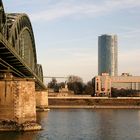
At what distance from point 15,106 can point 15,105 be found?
0.43 ft

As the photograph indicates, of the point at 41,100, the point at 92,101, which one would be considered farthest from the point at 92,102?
the point at 41,100

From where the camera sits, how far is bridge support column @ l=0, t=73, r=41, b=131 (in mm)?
47781

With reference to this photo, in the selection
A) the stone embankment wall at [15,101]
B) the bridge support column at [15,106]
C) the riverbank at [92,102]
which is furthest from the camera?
the riverbank at [92,102]

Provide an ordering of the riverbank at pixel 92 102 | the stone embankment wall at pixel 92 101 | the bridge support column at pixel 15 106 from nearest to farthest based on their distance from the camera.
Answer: the bridge support column at pixel 15 106 < the riverbank at pixel 92 102 < the stone embankment wall at pixel 92 101

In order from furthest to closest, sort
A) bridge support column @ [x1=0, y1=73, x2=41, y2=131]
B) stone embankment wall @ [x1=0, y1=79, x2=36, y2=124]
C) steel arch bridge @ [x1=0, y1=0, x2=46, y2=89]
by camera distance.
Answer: stone embankment wall @ [x1=0, y1=79, x2=36, y2=124] → bridge support column @ [x1=0, y1=73, x2=41, y2=131] → steel arch bridge @ [x1=0, y1=0, x2=46, y2=89]

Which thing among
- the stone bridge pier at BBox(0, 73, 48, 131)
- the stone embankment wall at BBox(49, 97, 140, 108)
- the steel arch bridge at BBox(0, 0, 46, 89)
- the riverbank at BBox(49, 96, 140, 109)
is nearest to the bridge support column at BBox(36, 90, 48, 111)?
the riverbank at BBox(49, 96, 140, 109)

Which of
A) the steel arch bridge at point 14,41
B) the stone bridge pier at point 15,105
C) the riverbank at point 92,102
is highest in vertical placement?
the steel arch bridge at point 14,41

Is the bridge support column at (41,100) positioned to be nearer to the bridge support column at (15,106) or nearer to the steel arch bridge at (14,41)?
the steel arch bridge at (14,41)

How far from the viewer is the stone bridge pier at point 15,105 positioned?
47.8 meters

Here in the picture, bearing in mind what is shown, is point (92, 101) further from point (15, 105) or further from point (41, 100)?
point (15, 105)

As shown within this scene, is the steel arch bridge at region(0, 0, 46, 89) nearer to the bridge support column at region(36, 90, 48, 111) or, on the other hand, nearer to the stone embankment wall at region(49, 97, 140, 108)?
the bridge support column at region(36, 90, 48, 111)

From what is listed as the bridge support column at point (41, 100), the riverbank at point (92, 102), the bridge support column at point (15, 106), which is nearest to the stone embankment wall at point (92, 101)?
the riverbank at point (92, 102)

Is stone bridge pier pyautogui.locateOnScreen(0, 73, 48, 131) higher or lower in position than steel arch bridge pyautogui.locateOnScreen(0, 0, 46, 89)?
lower

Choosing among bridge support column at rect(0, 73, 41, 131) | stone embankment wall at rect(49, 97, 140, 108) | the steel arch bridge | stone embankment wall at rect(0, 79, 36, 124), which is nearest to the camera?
the steel arch bridge
